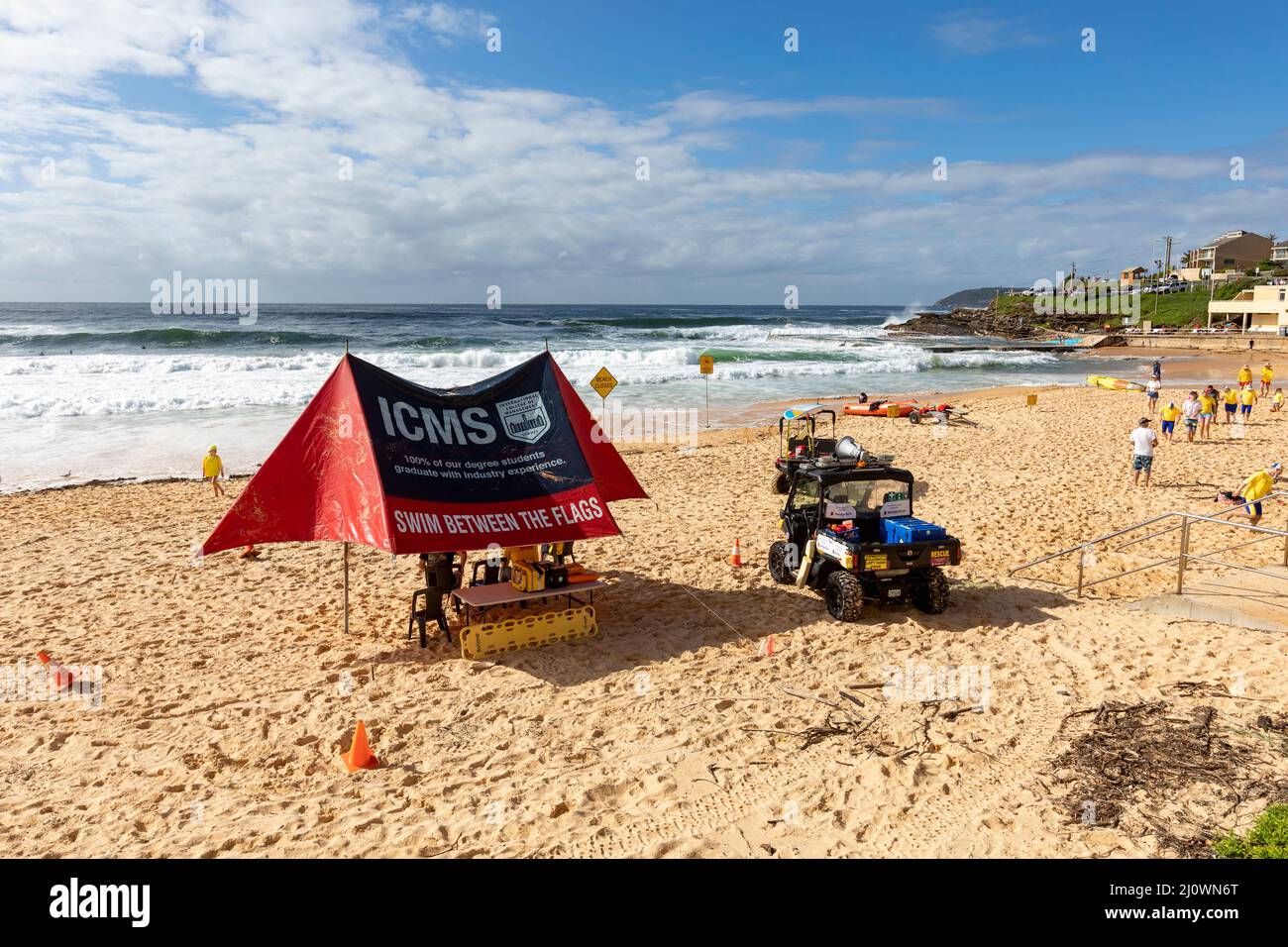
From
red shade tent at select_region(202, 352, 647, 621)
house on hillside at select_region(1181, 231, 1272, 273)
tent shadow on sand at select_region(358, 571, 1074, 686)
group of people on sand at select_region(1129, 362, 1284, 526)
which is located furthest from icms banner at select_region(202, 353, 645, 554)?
house on hillside at select_region(1181, 231, 1272, 273)

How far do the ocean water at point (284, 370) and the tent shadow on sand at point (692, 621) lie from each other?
13.5 meters

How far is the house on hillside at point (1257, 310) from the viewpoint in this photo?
53.0 m

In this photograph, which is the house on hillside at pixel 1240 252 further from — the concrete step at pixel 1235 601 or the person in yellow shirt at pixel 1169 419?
the concrete step at pixel 1235 601

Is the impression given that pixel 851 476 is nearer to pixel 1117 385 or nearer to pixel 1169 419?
pixel 1169 419

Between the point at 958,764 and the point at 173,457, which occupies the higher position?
the point at 173,457

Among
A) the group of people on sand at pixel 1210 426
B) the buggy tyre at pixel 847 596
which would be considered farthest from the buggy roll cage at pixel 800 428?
the buggy tyre at pixel 847 596

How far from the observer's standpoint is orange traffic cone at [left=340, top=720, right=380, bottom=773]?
5.91 meters

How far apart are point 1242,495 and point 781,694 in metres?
9.56

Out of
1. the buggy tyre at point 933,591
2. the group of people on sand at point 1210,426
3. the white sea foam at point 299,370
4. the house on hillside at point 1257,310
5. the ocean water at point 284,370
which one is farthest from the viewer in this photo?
the house on hillside at point 1257,310

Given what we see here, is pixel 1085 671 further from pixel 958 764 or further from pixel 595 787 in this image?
pixel 595 787

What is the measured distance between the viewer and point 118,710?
6.84 m

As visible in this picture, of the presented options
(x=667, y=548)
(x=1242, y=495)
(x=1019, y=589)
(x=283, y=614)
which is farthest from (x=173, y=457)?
(x=1242, y=495)
